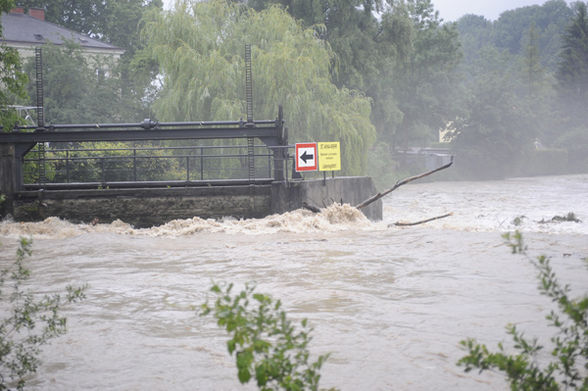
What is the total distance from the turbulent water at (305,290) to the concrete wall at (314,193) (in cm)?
41

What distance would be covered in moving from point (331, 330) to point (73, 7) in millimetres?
56694

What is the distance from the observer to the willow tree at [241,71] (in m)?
25.9

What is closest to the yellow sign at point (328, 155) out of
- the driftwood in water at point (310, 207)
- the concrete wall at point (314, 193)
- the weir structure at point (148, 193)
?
the concrete wall at point (314, 193)

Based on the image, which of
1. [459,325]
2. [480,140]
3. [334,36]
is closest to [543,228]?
[459,325]

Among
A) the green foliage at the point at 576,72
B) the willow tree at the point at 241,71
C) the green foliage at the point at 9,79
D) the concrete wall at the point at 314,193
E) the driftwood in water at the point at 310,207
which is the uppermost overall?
the green foliage at the point at 576,72

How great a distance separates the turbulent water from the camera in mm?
5770

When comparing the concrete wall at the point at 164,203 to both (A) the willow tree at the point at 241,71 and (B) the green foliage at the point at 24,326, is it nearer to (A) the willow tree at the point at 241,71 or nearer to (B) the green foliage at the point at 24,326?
(A) the willow tree at the point at 241,71

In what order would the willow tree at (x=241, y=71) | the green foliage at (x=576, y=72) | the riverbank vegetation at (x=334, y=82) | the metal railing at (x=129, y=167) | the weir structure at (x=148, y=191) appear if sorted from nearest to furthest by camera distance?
the weir structure at (x=148, y=191) → the metal railing at (x=129, y=167) → the willow tree at (x=241, y=71) → the riverbank vegetation at (x=334, y=82) → the green foliage at (x=576, y=72)

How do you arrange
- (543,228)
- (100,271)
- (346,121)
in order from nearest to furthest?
(100,271)
(543,228)
(346,121)

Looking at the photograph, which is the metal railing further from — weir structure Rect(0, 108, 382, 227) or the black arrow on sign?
the black arrow on sign

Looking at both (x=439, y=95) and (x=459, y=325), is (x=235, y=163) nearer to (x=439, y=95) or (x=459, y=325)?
(x=459, y=325)

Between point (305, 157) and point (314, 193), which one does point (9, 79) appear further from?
point (314, 193)

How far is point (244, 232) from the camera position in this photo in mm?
15789

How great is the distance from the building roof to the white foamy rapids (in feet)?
104
